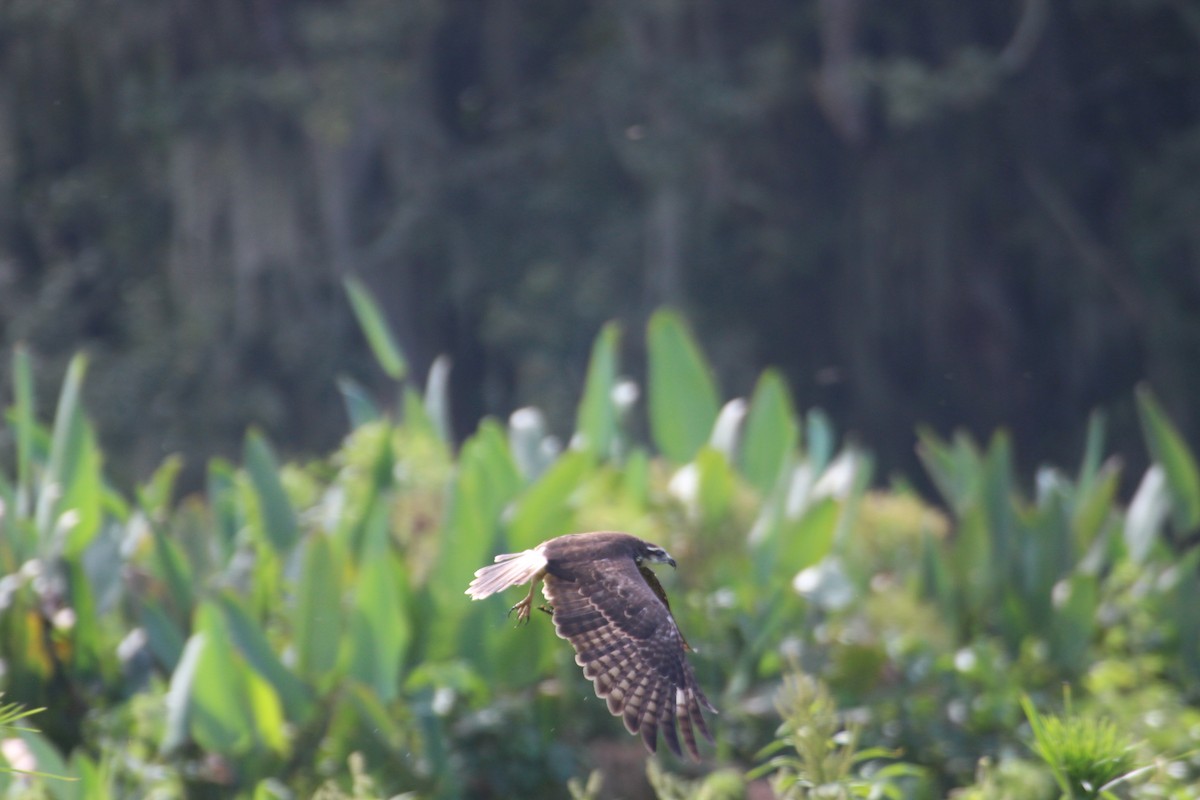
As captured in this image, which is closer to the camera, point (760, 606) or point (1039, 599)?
point (760, 606)

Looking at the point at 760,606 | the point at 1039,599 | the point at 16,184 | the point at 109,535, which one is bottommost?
the point at 1039,599

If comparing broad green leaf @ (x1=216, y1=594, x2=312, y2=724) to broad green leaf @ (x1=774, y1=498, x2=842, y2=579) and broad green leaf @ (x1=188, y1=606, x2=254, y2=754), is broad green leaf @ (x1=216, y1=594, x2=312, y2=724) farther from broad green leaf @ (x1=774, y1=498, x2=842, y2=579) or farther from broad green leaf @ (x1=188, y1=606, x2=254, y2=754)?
broad green leaf @ (x1=774, y1=498, x2=842, y2=579)

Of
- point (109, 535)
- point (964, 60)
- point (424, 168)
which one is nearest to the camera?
point (109, 535)

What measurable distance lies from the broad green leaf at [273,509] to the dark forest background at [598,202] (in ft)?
21.2

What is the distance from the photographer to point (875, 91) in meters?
10.8

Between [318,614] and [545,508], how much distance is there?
632 millimetres

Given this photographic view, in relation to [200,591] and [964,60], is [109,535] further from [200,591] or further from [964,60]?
[964,60]

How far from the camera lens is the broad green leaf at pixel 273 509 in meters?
4.14

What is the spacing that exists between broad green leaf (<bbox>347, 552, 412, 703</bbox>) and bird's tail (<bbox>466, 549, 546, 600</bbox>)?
1331 mm

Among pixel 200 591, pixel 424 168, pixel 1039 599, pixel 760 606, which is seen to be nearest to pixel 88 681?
pixel 200 591

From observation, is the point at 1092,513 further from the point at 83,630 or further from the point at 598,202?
the point at 598,202

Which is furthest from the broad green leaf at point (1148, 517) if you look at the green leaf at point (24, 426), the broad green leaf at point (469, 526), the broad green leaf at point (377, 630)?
the green leaf at point (24, 426)

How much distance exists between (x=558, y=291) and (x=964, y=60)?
11.3 feet

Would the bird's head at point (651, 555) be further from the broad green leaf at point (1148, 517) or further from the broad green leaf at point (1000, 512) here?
the broad green leaf at point (1148, 517)
